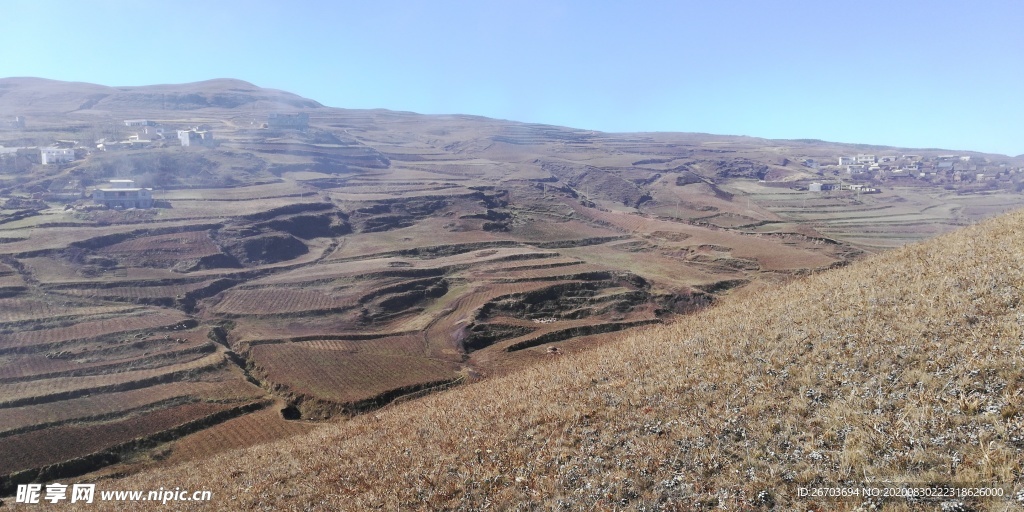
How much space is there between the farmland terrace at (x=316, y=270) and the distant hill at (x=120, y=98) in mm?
33829

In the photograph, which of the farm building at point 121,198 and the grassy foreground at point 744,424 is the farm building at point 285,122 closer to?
the farm building at point 121,198

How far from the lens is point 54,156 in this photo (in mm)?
71062

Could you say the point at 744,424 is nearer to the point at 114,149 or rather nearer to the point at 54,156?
the point at 54,156

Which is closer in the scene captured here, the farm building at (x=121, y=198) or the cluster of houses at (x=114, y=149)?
the farm building at (x=121, y=198)

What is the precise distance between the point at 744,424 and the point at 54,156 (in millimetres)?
88702

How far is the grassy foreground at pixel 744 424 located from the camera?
21.9ft

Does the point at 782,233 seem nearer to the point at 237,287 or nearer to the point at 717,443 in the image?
the point at 237,287

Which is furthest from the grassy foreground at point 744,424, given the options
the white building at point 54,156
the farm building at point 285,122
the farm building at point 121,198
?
the farm building at point 285,122

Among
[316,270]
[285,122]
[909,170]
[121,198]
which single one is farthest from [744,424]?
[909,170]

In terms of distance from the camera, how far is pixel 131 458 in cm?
1941

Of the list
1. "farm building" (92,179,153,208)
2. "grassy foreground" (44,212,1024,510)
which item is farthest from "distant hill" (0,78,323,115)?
"grassy foreground" (44,212,1024,510)

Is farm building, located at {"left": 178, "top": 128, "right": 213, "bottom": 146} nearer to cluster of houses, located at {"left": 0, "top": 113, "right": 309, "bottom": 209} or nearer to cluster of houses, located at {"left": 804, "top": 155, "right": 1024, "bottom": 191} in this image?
cluster of houses, located at {"left": 0, "top": 113, "right": 309, "bottom": 209}

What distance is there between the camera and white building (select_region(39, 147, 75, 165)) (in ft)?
232

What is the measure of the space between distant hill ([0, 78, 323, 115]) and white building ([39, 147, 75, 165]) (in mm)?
56544
